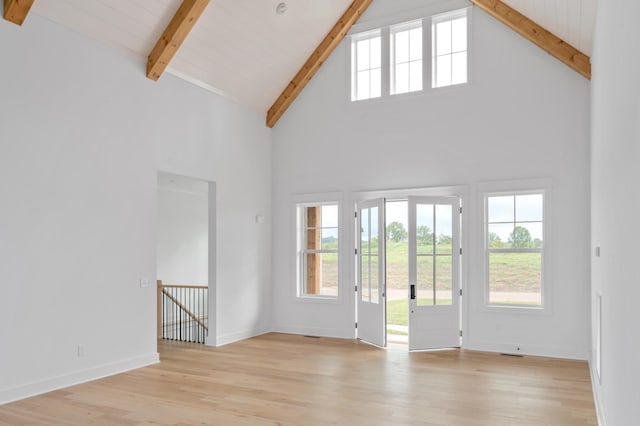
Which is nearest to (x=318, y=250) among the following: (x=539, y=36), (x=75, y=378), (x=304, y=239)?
(x=304, y=239)

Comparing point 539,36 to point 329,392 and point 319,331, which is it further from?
point 319,331

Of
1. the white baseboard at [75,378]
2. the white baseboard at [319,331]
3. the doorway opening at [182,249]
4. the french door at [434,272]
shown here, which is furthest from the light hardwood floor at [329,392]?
the doorway opening at [182,249]

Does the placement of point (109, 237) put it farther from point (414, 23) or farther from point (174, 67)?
point (414, 23)

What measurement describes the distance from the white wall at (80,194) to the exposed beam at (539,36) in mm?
4324

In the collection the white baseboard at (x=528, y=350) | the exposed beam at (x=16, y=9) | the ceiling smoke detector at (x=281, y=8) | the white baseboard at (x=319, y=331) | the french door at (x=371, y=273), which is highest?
the ceiling smoke detector at (x=281, y=8)

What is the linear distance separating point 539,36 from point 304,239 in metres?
4.73

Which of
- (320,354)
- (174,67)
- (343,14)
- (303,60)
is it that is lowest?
(320,354)

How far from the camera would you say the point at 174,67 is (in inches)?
266

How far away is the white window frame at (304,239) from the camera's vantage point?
26.8 feet

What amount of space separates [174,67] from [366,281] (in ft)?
13.9

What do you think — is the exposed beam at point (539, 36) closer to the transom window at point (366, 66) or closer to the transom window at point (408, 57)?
the transom window at point (408, 57)

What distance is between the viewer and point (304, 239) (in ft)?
28.4

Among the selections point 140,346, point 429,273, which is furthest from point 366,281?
point 140,346

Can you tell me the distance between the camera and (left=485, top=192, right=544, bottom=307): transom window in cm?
679
